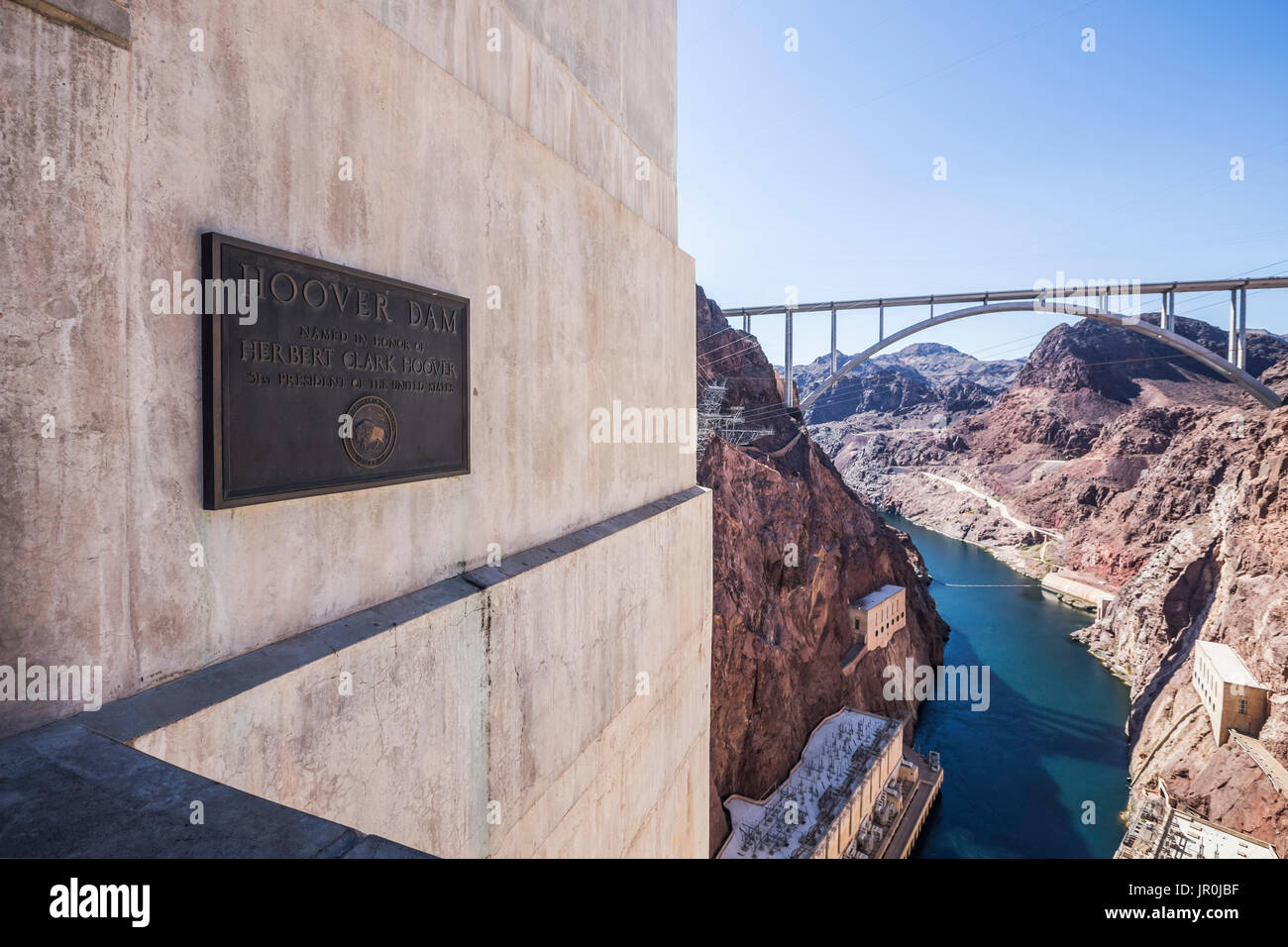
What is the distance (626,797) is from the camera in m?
5.20

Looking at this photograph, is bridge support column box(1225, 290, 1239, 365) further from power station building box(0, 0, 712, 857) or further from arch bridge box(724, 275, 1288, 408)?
power station building box(0, 0, 712, 857)

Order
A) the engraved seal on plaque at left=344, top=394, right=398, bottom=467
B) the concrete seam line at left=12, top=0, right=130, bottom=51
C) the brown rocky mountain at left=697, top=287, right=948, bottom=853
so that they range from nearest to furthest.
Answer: the concrete seam line at left=12, top=0, right=130, bottom=51 < the engraved seal on plaque at left=344, top=394, right=398, bottom=467 < the brown rocky mountain at left=697, top=287, right=948, bottom=853

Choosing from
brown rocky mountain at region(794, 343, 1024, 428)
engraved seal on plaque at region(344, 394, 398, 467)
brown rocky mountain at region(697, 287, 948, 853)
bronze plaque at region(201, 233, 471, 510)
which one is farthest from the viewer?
brown rocky mountain at region(794, 343, 1024, 428)

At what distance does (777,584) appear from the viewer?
2806 cm

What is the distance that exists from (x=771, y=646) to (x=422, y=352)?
23747mm

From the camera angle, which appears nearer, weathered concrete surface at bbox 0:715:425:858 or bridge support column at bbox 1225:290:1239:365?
weathered concrete surface at bbox 0:715:425:858

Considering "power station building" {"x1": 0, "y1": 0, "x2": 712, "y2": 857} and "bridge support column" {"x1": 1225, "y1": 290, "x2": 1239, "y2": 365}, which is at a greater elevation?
"bridge support column" {"x1": 1225, "y1": 290, "x2": 1239, "y2": 365}

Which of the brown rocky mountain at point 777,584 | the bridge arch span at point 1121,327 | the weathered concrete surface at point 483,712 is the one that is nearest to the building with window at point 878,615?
the brown rocky mountain at point 777,584

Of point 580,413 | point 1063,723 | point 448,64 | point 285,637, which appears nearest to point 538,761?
point 285,637

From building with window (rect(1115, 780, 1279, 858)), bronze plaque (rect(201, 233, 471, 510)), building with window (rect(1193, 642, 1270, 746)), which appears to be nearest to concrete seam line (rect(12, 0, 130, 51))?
bronze plaque (rect(201, 233, 471, 510))

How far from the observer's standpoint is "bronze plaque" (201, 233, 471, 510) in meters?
2.21

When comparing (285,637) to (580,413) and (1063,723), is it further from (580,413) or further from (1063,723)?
(1063,723)

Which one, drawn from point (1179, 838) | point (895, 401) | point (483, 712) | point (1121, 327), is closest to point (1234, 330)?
point (1121, 327)

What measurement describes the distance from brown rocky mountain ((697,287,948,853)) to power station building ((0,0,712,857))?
1810 centimetres
